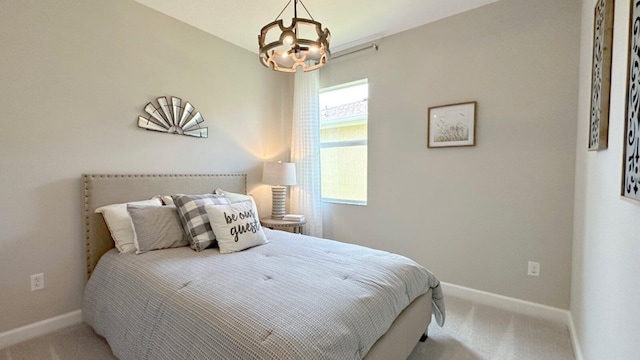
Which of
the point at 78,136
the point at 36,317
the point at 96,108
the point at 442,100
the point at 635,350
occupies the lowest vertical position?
the point at 36,317

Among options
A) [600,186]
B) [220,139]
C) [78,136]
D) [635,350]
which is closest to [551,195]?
[600,186]

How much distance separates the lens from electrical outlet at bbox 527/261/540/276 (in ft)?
7.11

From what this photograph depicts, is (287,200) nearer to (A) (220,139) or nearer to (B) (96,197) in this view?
(A) (220,139)

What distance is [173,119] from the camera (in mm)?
2566

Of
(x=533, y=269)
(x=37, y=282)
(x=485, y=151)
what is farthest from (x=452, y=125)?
(x=37, y=282)

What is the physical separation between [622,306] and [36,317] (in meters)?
3.29

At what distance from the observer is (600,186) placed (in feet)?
4.47

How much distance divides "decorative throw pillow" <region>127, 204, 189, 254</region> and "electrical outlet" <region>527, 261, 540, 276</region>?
274 cm

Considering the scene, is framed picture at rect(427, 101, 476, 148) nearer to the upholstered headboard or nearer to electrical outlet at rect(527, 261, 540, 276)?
electrical outlet at rect(527, 261, 540, 276)

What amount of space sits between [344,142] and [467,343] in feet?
7.42

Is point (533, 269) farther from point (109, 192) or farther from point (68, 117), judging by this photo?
point (68, 117)

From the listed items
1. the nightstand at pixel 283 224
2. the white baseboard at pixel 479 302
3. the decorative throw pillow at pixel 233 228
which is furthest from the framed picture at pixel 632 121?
the nightstand at pixel 283 224

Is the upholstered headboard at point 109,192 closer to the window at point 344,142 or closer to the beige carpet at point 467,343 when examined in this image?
the beige carpet at point 467,343

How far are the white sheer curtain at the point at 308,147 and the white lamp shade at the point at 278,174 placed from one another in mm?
265
